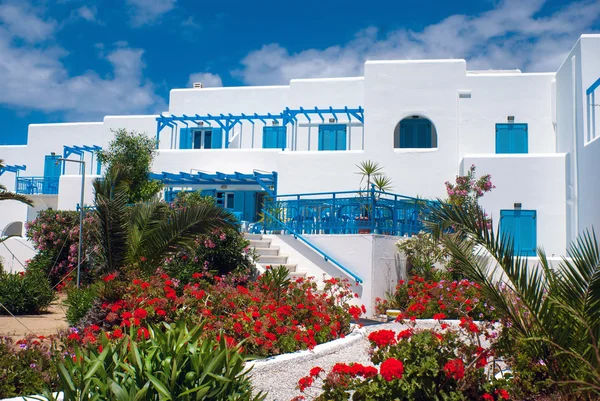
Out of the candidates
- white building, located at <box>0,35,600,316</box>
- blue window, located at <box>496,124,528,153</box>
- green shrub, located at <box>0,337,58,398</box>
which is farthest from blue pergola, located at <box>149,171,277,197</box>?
green shrub, located at <box>0,337,58,398</box>

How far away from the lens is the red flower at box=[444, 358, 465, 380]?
505 centimetres

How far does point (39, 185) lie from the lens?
99.6 feet

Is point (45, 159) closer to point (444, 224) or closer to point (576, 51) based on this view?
point (576, 51)

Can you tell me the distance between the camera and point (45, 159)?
3186 centimetres

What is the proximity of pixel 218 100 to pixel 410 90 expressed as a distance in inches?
370

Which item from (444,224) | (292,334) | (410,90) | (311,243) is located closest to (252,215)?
(410,90)

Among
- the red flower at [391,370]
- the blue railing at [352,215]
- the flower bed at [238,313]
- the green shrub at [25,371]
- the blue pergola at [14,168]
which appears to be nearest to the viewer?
the red flower at [391,370]

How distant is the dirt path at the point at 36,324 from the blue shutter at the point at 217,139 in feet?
46.8

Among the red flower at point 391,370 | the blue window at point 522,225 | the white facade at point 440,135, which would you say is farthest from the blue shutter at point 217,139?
the red flower at point 391,370

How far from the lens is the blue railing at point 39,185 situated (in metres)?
30.0

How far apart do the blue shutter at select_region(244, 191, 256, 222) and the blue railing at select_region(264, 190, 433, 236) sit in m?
9.39

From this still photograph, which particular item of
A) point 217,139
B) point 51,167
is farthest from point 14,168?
point 217,139

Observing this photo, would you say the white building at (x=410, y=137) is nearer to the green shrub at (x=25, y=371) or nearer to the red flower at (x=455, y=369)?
the green shrub at (x=25, y=371)

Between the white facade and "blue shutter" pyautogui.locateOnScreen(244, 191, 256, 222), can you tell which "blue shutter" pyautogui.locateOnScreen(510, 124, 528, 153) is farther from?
"blue shutter" pyautogui.locateOnScreen(244, 191, 256, 222)
